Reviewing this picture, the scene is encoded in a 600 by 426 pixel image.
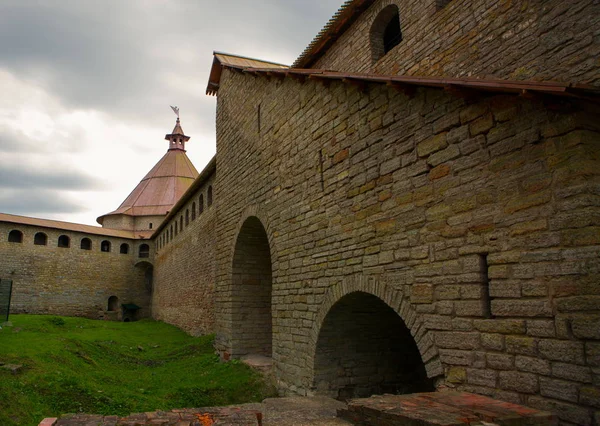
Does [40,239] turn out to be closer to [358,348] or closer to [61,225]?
[61,225]

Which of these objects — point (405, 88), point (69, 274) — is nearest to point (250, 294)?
point (405, 88)

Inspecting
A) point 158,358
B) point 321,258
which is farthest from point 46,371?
point 321,258

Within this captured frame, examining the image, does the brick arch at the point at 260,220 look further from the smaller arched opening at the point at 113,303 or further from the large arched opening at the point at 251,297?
the smaller arched opening at the point at 113,303

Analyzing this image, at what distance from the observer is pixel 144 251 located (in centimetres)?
3366

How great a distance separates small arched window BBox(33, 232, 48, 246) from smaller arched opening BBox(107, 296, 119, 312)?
598 cm

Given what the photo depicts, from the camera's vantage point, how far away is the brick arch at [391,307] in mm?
4543

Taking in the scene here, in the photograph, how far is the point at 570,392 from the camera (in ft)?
10.8

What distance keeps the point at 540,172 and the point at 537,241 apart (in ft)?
1.87

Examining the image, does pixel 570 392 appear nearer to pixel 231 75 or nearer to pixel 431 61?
pixel 431 61

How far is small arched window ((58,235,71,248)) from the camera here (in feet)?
97.0

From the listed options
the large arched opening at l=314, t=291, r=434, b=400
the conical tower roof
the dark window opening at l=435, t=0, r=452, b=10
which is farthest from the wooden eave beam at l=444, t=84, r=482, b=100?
the conical tower roof

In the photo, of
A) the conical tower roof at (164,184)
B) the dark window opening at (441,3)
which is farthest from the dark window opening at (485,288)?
the conical tower roof at (164,184)

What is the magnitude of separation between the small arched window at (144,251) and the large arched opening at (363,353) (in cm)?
2925

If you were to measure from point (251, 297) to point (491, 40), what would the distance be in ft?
24.3
